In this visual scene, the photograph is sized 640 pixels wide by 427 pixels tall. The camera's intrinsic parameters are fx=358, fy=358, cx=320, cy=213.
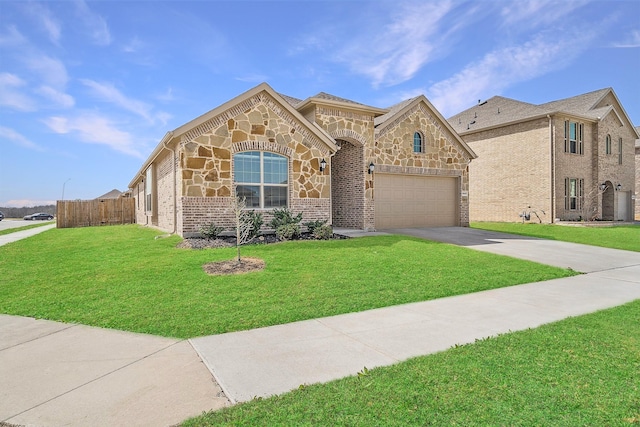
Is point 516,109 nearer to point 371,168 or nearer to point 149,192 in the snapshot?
point 371,168

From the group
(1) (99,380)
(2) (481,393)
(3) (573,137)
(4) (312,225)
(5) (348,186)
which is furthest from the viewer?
(3) (573,137)

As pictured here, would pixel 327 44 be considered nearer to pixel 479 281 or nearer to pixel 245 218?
pixel 245 218

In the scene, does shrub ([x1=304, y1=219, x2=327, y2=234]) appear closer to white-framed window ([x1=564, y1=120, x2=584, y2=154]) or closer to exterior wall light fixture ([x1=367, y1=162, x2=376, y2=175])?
exterior wall light fixture ([x1=367, y1=162, x2=376, y2=175])

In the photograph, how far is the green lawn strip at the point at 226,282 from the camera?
5234mm

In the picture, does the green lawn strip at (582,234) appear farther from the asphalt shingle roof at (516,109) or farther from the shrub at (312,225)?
the shrub at (312,225)

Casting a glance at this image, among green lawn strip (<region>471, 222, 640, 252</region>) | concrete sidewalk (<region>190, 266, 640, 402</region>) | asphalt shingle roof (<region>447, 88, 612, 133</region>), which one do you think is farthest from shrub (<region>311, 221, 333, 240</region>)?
asphalt shingle roof (<region>447, 88, 612, 133</region>)

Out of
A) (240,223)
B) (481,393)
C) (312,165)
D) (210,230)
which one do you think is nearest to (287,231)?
(240,223)

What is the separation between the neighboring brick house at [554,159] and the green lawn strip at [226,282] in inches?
589

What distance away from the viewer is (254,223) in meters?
11.8

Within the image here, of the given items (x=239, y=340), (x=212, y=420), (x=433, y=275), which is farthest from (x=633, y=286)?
(x=212, y=420)

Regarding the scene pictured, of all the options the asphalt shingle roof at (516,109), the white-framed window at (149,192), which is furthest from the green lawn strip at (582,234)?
the white-framed window at (149,192)

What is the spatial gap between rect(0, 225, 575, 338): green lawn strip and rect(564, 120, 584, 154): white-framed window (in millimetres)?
17057

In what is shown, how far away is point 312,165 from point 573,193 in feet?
62.7

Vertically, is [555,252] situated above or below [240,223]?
below
